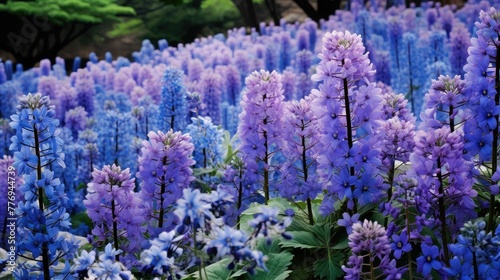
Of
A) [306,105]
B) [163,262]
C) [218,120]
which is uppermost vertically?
[306,105]

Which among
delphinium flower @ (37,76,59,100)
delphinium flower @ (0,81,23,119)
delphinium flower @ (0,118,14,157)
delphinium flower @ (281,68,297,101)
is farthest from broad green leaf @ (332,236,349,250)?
delphinium flower @ (0,81,23,119)

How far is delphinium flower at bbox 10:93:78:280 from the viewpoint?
255cm

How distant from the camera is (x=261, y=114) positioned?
2754mm

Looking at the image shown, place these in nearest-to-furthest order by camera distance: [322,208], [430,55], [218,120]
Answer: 1. [322,208]
2. [218,120]
3. [430,55]

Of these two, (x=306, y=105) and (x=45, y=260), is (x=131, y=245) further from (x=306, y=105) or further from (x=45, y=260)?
(x=306, y=105)

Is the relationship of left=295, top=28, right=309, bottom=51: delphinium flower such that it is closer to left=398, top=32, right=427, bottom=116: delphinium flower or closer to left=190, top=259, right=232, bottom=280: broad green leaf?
left=398, top=32, right=427, bottom=116: delphinium flower

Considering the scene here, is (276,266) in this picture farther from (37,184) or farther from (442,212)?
(37,184)

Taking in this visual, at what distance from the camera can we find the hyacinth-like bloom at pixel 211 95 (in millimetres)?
5371

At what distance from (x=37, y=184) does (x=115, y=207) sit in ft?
0.97

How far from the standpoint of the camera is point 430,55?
6379 mm

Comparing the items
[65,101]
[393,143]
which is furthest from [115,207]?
[65,101]

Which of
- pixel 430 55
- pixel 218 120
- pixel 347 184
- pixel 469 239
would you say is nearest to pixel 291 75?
pixel 218 120

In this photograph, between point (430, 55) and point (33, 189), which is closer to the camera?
point (33, 189)

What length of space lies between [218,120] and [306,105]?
2.75m
